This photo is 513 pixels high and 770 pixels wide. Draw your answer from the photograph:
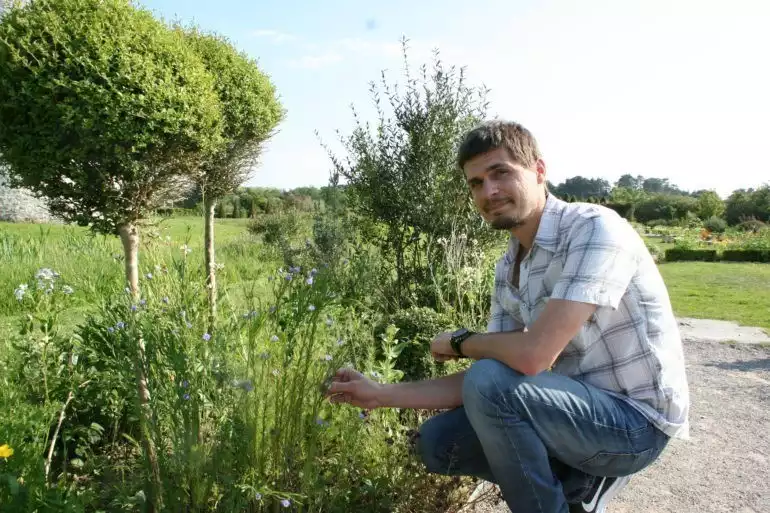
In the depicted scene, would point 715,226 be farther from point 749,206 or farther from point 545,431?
point 545,431

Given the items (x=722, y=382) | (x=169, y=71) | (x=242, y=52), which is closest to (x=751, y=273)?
(x=722, y=382)

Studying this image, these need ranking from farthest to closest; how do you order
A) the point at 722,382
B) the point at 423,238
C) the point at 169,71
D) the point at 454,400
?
the point at 423,238 → the point at 722,382 → the point at 169,71 → the point at 454,400

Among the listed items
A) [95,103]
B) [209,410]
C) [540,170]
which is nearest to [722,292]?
[540,170]

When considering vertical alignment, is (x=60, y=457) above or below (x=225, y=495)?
below

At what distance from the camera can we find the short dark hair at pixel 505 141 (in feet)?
7.16

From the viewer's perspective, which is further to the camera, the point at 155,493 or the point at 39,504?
the point at 155,493

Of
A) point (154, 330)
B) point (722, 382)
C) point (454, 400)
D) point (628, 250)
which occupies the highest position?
point (628, 250)

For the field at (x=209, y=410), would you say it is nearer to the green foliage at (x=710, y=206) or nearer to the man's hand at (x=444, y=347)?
the man's hand at (x=444, y=347)

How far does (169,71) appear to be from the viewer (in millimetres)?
2689

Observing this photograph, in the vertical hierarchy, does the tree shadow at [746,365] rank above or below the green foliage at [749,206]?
below

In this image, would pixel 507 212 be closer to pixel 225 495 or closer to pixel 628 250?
pixel 628 250

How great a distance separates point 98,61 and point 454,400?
6.91ft

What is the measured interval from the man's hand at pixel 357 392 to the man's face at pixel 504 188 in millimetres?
776

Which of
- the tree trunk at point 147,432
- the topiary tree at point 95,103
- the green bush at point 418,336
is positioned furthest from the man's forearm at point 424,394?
the green bush at point 418,336
